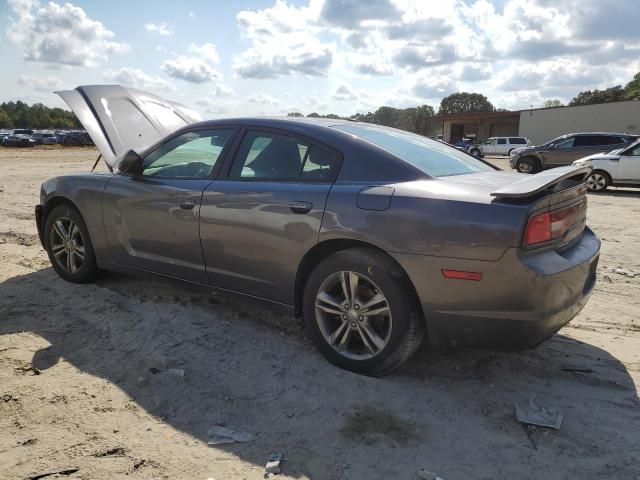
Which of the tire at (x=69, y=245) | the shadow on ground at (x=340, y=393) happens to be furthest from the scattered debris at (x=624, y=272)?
the tire at (x=69, y=245)

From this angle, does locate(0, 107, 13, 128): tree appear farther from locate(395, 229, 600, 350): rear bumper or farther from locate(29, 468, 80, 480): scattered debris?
locate(395, 229, 600, 350): rear bumper

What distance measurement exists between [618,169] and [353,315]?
13.2 meters

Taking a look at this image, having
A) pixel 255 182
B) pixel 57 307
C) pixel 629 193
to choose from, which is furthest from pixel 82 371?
pixel 629 193

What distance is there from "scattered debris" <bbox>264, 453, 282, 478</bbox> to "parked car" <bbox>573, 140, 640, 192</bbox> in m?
13.4

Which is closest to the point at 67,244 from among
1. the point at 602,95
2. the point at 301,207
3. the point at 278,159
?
the point at 278,159

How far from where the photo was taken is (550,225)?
9.53 feet

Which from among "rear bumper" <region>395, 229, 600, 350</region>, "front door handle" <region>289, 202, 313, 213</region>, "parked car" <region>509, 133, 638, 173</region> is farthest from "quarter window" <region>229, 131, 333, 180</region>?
"parked car" <region>509, 133, 638, 173</region>

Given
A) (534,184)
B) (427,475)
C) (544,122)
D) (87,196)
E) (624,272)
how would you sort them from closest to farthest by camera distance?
1. (427,475)
2. (534,184)
3. (87,196)
4. (624,272)
5. (544,122)

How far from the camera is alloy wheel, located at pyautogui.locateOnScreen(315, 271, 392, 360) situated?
3195 millimetres

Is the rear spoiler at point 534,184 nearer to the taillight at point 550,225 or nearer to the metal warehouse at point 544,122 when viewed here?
the taillight at point 550,225

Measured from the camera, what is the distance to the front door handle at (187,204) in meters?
3.93

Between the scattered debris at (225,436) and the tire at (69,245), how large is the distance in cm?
266

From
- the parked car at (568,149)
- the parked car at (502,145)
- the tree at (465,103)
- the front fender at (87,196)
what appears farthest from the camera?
the tree at (465,103)

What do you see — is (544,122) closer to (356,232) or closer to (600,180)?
(600,180)
